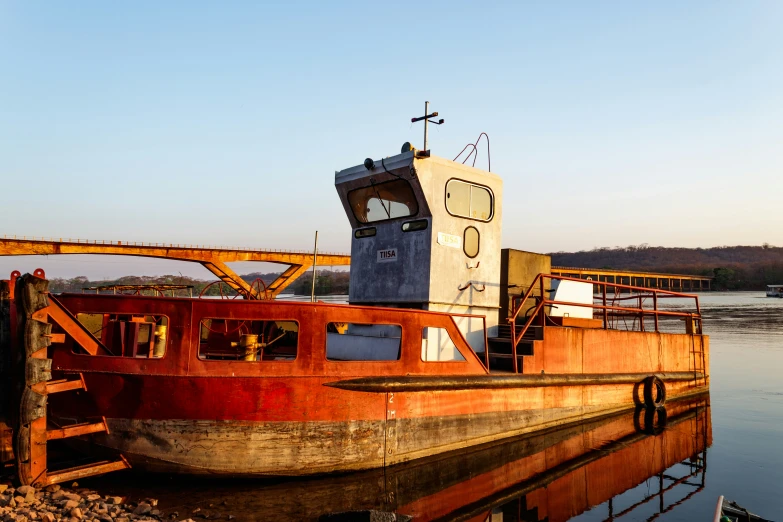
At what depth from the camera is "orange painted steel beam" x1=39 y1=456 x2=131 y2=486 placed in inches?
206

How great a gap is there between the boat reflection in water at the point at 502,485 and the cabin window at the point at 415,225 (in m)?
3.09

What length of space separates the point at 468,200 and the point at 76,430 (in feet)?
18.5

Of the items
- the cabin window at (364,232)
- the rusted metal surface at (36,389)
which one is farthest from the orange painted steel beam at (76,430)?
the cabin window at (364,232)

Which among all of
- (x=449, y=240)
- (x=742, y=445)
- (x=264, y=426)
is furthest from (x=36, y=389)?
(x=742, y=445)

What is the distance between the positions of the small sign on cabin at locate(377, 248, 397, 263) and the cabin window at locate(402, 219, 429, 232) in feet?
1.22

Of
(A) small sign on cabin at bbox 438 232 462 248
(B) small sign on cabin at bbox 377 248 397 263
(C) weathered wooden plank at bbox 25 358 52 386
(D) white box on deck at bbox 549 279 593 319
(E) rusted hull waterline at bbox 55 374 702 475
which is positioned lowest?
(E) rusted hull waterline at bbox 55 374 702 475

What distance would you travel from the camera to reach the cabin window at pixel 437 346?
7.46 m

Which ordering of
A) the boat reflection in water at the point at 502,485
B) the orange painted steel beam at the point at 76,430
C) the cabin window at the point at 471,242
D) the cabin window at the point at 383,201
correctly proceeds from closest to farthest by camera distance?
the orange painted steel beam at the point at 76,430 → the boat reflection in water at the point at 502,485 → the cabin window at the point at 383,201 → the cabin window at the point at 471,242

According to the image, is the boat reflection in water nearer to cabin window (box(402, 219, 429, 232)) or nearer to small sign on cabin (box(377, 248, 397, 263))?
small sign on cabin (box(377, 248, 397, 263))

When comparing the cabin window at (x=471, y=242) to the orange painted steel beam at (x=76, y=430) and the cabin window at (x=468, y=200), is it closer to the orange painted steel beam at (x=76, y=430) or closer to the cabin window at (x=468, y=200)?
the cabin window at (x=468, y=200)

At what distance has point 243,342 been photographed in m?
6.49

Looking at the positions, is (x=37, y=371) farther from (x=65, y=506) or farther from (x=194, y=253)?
(x=194, y=253)

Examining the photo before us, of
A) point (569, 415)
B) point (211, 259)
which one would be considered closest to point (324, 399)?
point (569, 415)

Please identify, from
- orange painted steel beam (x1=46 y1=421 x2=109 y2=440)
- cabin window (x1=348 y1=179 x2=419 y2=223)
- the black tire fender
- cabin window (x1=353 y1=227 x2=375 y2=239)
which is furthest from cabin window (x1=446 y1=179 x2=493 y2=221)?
orange painted steel beam (x1=46 y1=421 x2=109 y2=440)
